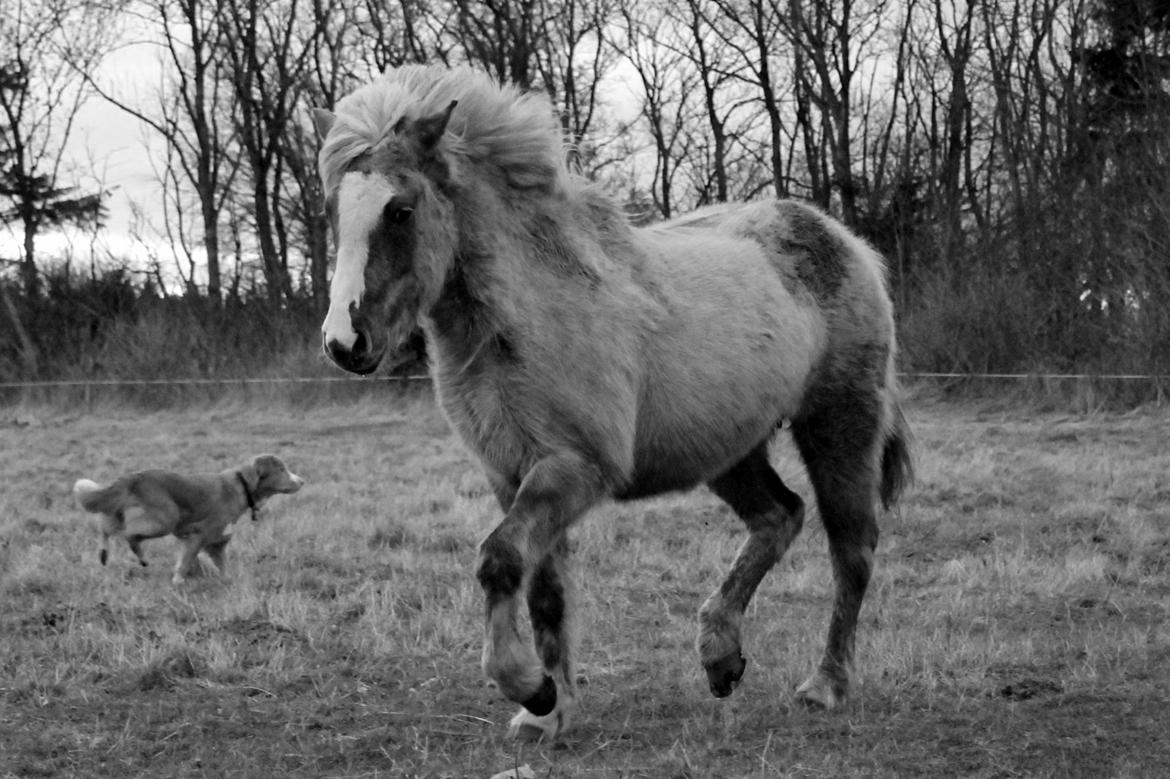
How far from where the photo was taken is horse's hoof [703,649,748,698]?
520cm

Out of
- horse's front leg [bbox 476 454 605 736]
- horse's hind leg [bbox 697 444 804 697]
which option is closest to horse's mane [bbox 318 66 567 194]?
horse's front leg [bbox 476 454 605 736]

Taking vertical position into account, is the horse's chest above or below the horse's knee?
above

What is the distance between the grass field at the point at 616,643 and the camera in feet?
15.1

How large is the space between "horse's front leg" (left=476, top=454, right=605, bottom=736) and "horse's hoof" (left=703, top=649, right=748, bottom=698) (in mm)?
952

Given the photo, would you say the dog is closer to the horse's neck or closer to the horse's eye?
the horse's neck

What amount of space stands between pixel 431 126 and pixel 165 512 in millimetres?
4885

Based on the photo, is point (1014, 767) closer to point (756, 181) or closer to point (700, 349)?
point (700, 349)

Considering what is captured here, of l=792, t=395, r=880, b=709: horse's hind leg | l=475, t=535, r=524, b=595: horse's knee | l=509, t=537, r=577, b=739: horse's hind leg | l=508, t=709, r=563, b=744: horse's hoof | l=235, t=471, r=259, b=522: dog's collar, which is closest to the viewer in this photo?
l=475, t=535, r=524, b=595: horse's knee

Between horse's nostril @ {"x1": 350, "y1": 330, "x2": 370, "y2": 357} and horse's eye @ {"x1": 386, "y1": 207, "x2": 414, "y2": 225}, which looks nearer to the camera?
horse's nostril @ {"x1": 350, "y1": 330, "x2": 370, "y2": 357}

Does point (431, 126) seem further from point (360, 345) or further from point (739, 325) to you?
point (739, 325)

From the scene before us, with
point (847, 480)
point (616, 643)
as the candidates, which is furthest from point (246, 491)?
point (847, 480)

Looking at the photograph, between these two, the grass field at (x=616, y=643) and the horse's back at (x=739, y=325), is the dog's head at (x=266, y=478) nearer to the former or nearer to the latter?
the grass field at (x=616, y=643)

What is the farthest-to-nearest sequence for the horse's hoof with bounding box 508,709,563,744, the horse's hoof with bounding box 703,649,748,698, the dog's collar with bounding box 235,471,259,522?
the dog's collar with bounding box 235,471,259,522
the horse's hoof with bounding box 703,649,748,698
the horse's hoof with bounding box 508,709,563,744

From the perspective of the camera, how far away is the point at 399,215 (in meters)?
4.44
